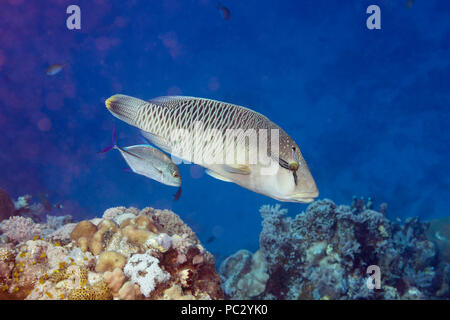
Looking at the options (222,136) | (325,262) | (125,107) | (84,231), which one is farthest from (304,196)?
(325,262)

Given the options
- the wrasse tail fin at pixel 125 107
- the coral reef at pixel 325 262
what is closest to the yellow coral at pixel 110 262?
the wrasse tail fin at pixel 125 107

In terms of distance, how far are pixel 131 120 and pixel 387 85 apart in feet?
138

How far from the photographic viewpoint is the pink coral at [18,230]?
17.3 feet

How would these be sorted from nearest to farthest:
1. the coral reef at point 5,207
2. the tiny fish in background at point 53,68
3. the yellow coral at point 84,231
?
the yellow coral at point 84,231 < the coral reef at point 5,207 < the tiny fish in background at point 53,68

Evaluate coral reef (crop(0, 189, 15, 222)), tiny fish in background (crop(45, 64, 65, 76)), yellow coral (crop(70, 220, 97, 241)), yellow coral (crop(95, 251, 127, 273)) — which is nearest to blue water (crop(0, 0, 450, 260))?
tiny fish in background (crop(45, 64, 65, 76))

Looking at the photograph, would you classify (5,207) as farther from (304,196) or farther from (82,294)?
(304,196)

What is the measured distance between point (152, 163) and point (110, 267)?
4.82 ft

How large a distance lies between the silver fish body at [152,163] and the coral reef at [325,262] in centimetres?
443

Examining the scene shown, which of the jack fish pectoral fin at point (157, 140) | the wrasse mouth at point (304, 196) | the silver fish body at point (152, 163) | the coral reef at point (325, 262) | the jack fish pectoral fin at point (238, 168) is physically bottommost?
the coral reef at point (325, 262)

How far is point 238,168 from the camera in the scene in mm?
1982

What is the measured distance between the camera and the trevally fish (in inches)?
145

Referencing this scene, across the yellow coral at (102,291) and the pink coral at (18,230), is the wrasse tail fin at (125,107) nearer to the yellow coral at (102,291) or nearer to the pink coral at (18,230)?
the yellow coral at (102,291)

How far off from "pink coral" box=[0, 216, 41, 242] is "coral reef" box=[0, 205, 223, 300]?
2.15 m

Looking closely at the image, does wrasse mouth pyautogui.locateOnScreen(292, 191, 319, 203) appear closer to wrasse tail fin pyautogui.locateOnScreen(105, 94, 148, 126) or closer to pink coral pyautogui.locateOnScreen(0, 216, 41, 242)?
wrasse tail fin pyautogui.locateOnScreen(105, 94, 148, 126)
